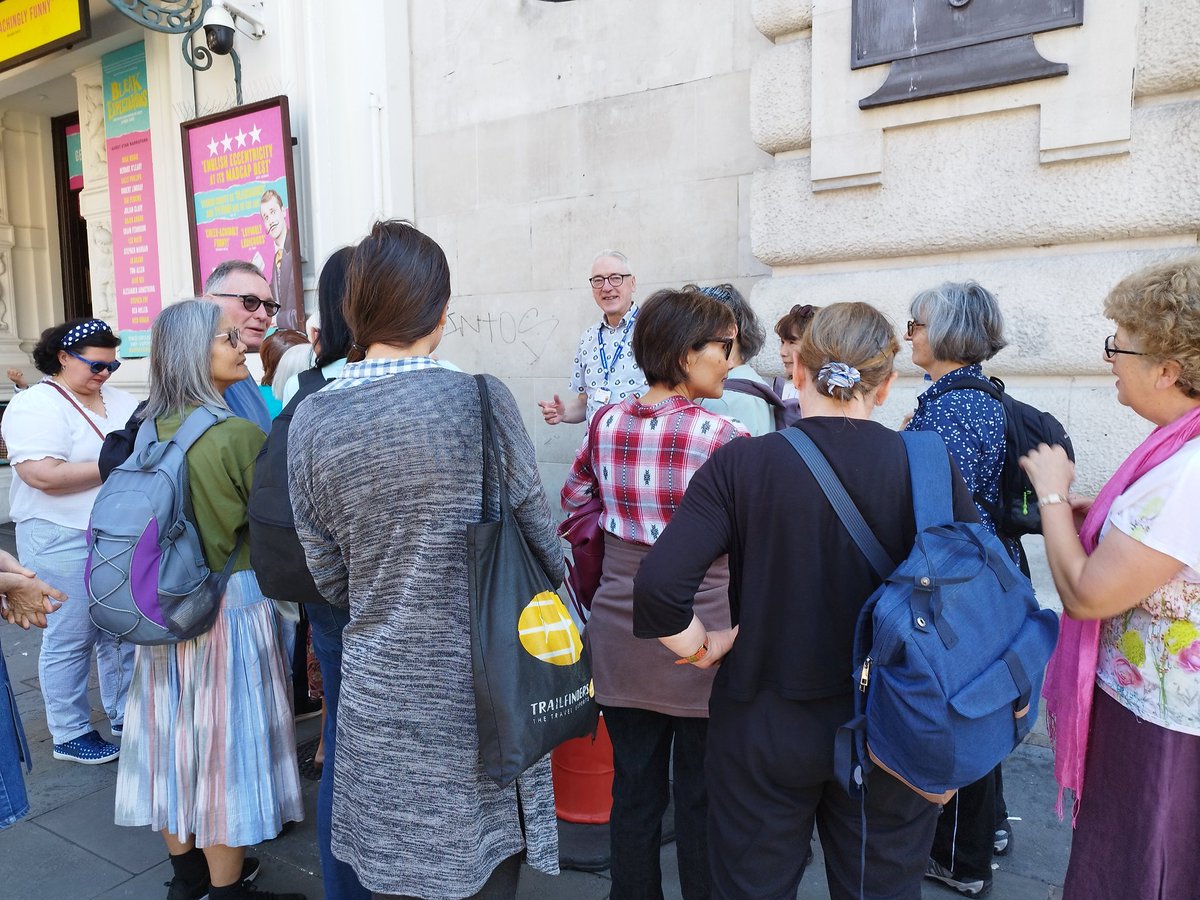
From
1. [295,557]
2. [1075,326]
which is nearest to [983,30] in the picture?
[1075,326]

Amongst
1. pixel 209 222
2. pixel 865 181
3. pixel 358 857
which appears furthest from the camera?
pixel 209 222

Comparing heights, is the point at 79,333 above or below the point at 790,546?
above

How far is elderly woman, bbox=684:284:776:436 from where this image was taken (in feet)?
9.17

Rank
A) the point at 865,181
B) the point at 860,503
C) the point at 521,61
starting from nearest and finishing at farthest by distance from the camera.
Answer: the point at 860,503 → the point at 865,181 → the point at 521,61

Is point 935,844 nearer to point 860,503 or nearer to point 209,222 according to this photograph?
point 860,503

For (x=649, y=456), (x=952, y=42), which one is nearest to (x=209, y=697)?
(x=649, y=456)

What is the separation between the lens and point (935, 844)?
102 inches

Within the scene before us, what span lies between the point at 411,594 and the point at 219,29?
5905 millimetres

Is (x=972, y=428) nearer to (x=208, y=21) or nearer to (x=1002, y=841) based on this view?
(x=1002, y=841)

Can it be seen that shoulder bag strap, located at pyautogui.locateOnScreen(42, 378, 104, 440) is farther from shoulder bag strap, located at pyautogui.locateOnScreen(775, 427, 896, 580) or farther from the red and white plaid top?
shoulder bag strap, located at pyautogui.locateOnScreen(775, 427, 896, 580)

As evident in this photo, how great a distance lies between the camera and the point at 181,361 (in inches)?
95.5

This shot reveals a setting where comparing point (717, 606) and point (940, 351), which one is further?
point (940, 351)

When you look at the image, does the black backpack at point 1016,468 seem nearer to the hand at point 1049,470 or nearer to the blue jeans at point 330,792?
the hand at point 1049,470

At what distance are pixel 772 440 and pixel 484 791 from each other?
3.06ft
